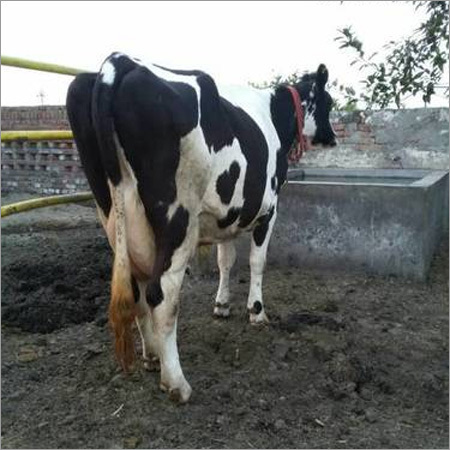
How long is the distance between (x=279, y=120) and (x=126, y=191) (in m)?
1.85

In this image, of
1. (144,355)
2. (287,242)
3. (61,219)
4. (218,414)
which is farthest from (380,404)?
(61,219)

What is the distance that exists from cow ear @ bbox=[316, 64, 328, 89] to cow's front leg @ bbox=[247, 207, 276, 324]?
125cm

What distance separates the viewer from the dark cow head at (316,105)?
14.9 feet

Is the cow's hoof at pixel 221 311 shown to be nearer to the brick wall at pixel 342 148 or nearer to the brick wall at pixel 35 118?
the brick wall at pixel 342 148

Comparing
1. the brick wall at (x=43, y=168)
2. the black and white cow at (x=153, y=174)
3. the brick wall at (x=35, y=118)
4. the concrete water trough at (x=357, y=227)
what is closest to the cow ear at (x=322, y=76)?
the concrete water trough at (x=357, y=227)

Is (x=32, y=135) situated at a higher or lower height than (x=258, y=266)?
higher

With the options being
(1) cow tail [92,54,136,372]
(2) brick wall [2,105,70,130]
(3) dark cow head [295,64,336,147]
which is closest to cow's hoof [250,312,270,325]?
(1) cow tail [92,54,136,372]

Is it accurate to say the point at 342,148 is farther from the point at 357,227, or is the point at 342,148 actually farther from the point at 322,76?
the point at 322,76

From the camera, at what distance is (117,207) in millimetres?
2660

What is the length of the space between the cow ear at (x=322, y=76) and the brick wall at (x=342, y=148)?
273 centimetres

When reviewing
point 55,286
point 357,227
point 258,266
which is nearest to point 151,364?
point 258,266

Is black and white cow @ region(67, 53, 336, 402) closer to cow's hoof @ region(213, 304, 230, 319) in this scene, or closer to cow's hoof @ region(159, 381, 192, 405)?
cow's hoof @ region(159, 381, 192, 405)

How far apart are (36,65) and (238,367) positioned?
2165 mm

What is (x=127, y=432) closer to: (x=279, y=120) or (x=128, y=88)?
(x=128, y=88)
